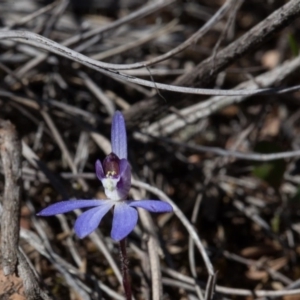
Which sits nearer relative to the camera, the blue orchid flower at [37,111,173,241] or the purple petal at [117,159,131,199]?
the blue orchid flower at [37,111,173,241]

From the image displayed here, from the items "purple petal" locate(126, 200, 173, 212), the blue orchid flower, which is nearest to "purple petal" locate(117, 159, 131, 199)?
the blue orchid flower

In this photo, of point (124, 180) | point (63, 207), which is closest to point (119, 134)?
point (124, 180)

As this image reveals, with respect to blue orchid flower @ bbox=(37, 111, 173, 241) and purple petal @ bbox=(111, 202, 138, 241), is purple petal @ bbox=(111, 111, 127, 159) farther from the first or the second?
purple petal @ bbox=(111, 202, 138, 241)

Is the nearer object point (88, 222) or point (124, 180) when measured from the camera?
point (88, 222)

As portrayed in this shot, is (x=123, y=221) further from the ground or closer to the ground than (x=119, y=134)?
closer to the ground

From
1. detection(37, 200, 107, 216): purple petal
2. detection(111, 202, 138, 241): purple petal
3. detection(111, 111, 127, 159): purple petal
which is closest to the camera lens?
detection(111, 202, 138, 241): purple petal

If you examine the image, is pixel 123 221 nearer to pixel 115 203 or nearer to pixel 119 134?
pixel 115 203

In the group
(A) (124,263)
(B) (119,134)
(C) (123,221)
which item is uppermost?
(B) (119,134)
